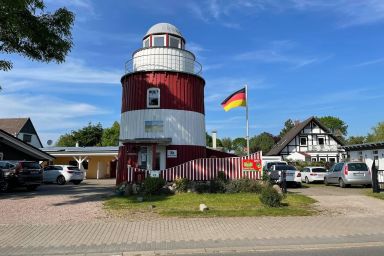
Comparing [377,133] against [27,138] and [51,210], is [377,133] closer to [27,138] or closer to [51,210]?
[27,138]

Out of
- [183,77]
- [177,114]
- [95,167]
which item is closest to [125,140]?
[177,114]

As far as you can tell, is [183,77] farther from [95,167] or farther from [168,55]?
[95,167]

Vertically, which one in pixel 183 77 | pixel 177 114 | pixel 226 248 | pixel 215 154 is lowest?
pixel 226 248

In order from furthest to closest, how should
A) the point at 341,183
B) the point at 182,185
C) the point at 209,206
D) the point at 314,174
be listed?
the point at 314,174 → the point at 341,183 → the point at 182,185 → the point at 209,206

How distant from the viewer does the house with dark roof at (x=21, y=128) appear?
54.1 meters

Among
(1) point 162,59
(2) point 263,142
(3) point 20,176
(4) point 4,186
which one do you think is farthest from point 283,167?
(2) point 263,142

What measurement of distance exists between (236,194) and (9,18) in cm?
1255

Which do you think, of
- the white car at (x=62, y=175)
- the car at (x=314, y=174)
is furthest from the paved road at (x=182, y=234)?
the white car at (x=62, y=175)

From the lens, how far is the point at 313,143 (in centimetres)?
5444

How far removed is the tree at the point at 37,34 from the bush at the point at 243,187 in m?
10.2

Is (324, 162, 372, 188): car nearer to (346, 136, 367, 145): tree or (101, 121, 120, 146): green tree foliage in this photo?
(101, 121, 120, 146): green tree foliage

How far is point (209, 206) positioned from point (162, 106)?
1058 centimetres

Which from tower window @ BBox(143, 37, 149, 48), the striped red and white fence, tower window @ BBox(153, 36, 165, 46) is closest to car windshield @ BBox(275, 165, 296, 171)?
the striped red and white fence

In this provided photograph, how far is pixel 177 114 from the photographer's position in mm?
24109
